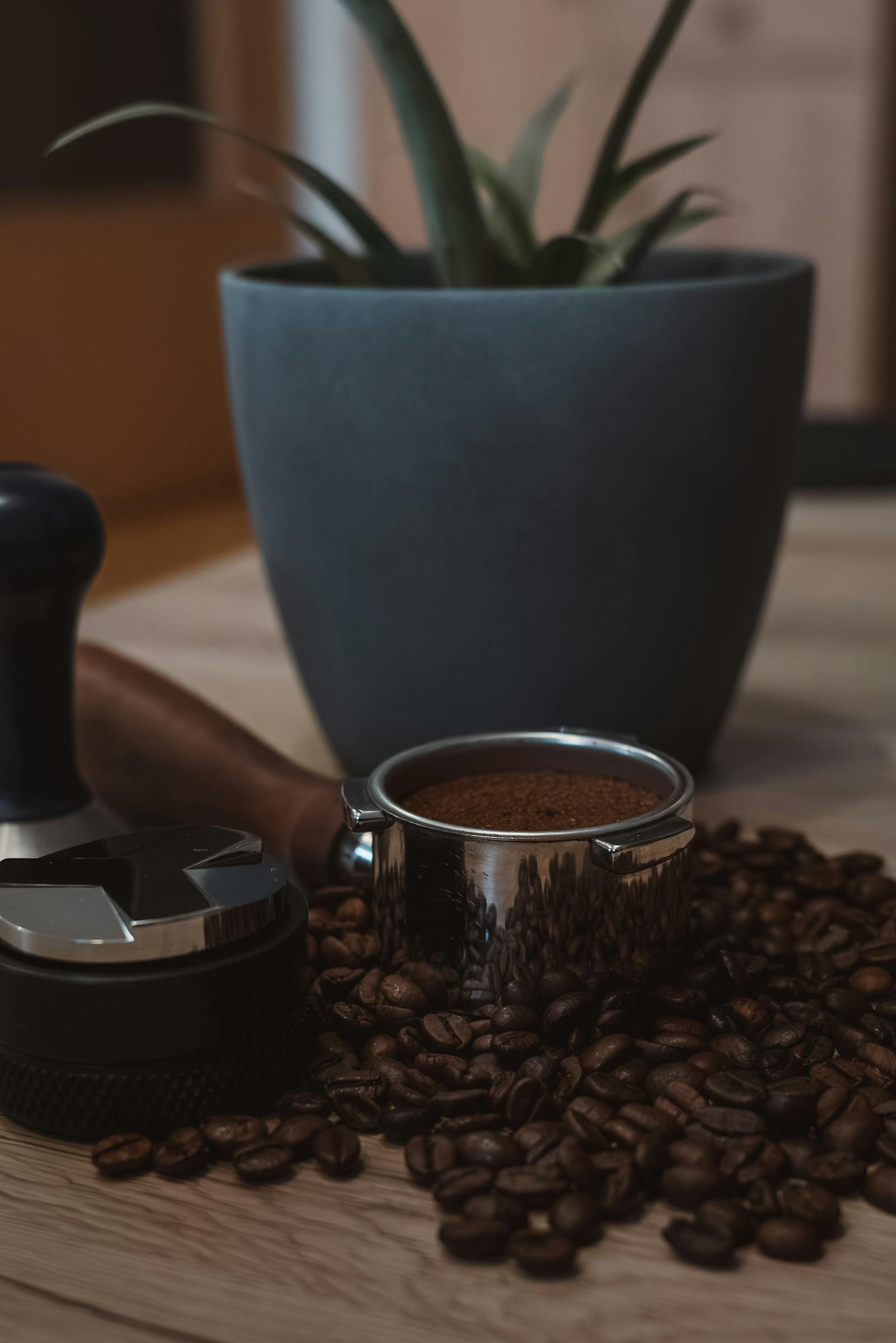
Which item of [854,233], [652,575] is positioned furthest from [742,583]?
[854,233]

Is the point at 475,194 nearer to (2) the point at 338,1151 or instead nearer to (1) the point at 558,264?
(1) the point at 558,264

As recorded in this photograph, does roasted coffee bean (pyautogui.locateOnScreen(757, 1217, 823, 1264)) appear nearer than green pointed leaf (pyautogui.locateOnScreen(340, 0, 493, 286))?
Yes

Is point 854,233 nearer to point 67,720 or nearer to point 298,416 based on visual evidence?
point 298,416

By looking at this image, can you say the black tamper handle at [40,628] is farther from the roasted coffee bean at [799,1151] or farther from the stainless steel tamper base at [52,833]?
the roasted coffee bean at [799,1151]

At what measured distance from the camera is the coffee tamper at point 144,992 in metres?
0.49

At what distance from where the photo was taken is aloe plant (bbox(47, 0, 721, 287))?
751 millimetres

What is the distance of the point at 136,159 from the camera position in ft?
9.69

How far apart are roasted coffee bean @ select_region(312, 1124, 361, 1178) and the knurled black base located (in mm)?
33

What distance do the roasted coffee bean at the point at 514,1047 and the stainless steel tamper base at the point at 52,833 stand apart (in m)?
0.19

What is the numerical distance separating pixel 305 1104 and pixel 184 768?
265 millimetres

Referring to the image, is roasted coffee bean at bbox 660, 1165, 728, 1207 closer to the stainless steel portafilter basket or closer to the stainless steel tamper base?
the stainless steel portafilter basket

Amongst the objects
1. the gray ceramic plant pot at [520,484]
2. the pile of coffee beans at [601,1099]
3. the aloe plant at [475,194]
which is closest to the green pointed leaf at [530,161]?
the aloe plant at [475,194]

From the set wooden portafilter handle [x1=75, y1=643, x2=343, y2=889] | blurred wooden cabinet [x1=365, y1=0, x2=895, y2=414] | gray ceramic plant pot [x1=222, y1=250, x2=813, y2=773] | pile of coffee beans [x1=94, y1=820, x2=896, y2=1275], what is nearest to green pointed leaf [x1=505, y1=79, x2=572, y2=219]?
gray ceramic plant pot [x1=222, y1=250, x2=813, y2=773]

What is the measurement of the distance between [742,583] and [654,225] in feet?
0.64
